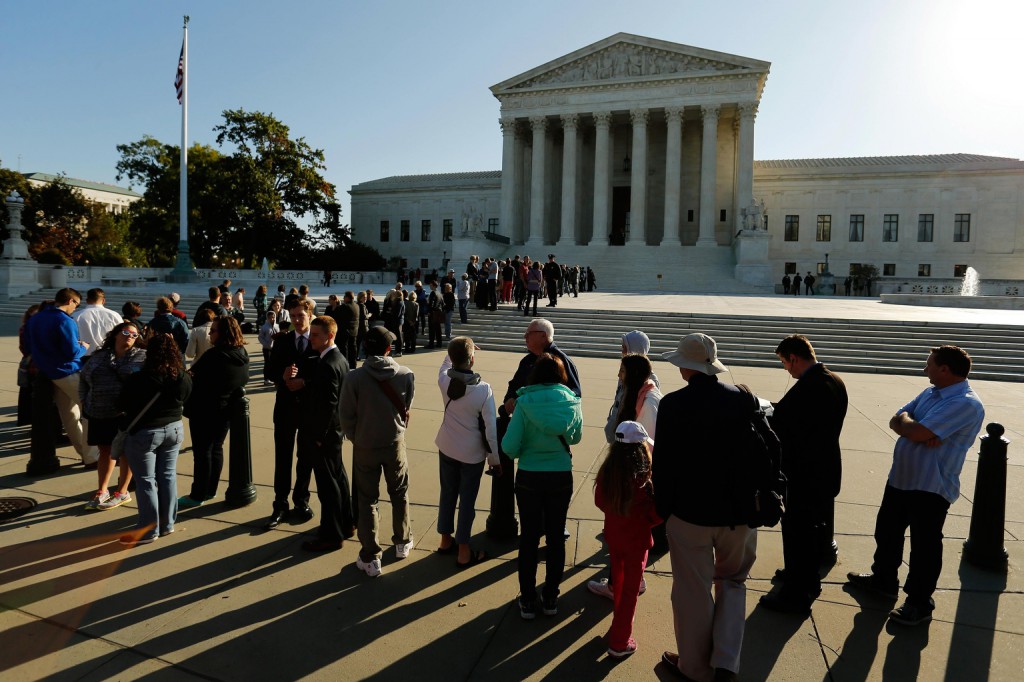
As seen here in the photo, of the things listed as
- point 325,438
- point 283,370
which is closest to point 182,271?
point 283,370

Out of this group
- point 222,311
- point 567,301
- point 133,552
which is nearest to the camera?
point 133,552

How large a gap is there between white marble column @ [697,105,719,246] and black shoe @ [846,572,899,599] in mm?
44062

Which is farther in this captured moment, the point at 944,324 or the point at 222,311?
the point at 944,324

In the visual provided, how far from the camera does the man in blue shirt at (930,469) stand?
4.12 m

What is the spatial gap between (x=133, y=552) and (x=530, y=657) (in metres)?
3.41

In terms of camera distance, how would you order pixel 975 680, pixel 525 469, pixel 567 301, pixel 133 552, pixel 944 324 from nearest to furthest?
pixel 975 680 < pixel 525 469 < pixel 133 552 < pixel 944 324 < pixel 567 301

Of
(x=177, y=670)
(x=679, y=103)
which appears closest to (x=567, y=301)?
(x=177, y=670)

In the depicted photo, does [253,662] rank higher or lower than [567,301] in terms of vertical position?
lower

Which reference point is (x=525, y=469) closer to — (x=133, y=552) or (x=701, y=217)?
(x=133, y=552)

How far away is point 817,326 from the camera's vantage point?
1773 centimetres

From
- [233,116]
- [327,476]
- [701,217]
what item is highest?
[233,116]

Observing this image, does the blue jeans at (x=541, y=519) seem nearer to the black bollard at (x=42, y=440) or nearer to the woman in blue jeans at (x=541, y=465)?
the woman in blue jeans at (x=541, y=465)

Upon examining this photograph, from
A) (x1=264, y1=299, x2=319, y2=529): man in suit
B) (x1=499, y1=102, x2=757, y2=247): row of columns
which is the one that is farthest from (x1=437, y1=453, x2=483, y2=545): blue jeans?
(x1=499, y1=102, x2=757, y2=247): row of columns

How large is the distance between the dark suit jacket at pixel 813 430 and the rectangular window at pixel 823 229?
188ft
